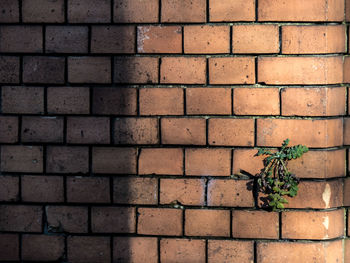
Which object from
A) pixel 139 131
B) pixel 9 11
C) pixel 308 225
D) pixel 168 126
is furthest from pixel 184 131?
pixel 9 11

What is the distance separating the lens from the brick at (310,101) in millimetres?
1674

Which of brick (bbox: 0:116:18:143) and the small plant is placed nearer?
the small plant

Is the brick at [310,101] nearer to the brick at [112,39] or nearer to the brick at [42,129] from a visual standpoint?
the brick at [112,39]

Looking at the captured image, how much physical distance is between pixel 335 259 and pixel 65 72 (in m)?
1.34

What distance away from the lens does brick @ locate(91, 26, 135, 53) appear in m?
1.74

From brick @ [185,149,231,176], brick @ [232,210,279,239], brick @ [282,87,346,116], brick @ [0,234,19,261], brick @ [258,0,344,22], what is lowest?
brick @ [0,234,19,261]

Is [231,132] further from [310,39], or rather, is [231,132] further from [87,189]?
[87,189]

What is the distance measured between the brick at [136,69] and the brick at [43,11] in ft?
1.02

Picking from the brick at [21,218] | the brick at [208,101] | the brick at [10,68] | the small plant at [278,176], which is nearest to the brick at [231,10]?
the brick at [208,101]

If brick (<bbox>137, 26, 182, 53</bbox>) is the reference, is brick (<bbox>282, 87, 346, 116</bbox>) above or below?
below

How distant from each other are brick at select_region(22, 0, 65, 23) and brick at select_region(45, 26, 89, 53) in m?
0.04

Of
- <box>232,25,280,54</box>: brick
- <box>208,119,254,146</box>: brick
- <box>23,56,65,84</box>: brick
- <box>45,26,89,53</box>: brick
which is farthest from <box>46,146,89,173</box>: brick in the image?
<box>232,25,280,54</box>: brick

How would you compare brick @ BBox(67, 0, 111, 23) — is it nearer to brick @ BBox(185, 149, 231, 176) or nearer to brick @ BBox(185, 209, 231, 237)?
brick @ BBox(185, 149, 231, 176)

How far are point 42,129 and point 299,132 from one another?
1.06 metres
